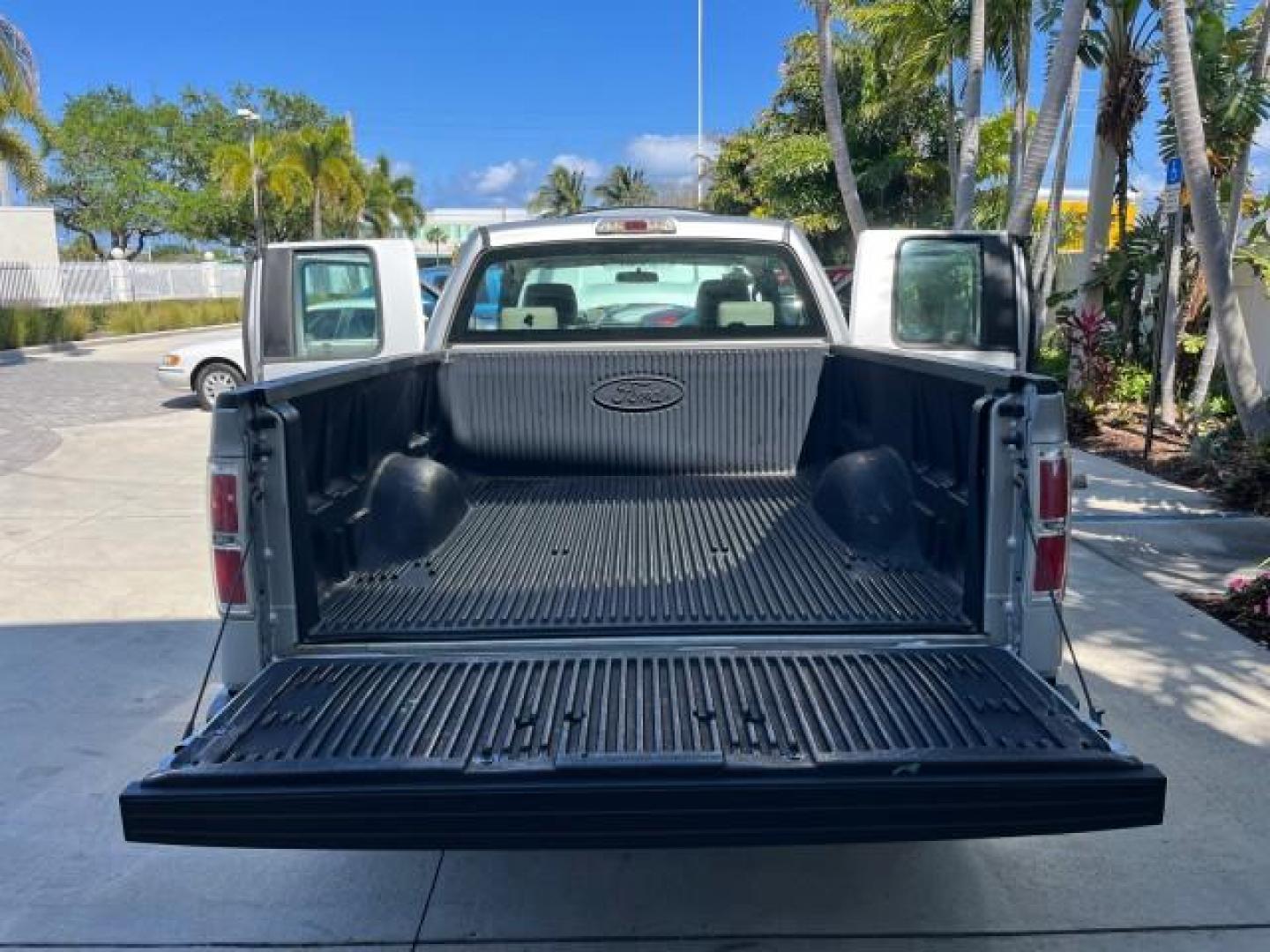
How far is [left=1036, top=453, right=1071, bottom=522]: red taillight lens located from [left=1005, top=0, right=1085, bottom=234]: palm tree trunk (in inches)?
270

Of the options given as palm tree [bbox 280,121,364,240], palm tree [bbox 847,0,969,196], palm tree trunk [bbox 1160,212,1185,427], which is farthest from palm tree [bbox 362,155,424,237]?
palm tree trunk [bbox 1160,212,1185,427]

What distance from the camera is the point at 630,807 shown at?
2.30m

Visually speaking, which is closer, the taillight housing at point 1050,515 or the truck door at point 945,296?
the taillight housing at point 1050,515

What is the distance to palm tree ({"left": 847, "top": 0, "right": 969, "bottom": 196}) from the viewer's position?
50.2 ft

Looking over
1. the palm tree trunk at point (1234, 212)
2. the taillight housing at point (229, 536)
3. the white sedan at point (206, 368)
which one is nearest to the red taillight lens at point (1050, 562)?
the taillight housing at point (229, 536)

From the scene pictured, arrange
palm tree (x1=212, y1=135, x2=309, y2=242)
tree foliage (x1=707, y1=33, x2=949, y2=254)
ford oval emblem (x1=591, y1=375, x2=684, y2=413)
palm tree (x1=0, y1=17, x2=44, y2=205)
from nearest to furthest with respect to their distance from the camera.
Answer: ford oval emblem (x1=591, y1=375, x2=684, y2=413) < palm tree (x1=0, y1=17, x2=44, y2=205) < tree foliage (x1=707, y1=33, x2=949, y2=254) < palm tree (x1=212, y1=135, x2=309, y2=242)

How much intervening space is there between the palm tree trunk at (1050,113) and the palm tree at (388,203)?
161 feet

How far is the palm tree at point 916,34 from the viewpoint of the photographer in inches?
602

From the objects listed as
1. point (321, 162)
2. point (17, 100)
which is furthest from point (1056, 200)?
point (321, 162)

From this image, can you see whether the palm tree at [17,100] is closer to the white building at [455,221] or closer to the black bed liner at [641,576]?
the black bed liner at [641,576]

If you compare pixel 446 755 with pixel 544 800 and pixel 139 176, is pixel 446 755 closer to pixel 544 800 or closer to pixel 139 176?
pixel 544 800

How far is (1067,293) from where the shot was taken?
1274 centimetres

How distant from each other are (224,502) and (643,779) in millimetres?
1343

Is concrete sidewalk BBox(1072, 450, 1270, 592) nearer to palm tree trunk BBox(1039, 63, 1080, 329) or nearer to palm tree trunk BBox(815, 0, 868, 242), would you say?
palm tree trunk BBox(1039, 63, 1080, 329)
